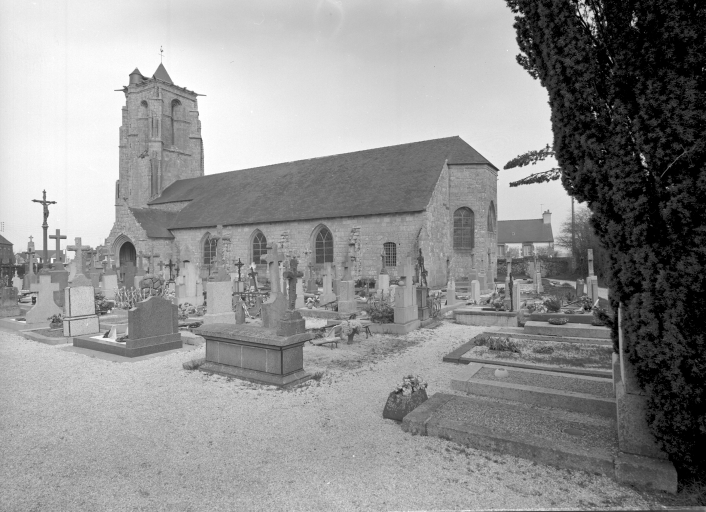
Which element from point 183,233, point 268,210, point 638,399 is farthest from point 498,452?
point 183,233

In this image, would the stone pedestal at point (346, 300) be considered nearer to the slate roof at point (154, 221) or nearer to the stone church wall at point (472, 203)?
the stone church wall at point (472, 203)

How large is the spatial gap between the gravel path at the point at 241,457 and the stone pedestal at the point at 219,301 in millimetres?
3341

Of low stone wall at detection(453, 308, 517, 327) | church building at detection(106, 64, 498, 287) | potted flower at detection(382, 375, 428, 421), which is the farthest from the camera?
church building at detection(106, 64, 498, 287)

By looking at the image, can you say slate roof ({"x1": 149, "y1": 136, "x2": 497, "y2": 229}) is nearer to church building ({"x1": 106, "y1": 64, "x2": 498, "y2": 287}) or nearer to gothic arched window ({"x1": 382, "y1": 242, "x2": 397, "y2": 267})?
church building ({"x1": 106, "y1": 64, "x2": 498, "y2": 287})

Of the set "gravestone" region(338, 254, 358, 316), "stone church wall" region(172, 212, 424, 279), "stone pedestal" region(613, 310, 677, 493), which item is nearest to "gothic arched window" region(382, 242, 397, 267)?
"stone church wall" region(172, 212, 424, 279)

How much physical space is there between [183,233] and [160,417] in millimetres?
24917

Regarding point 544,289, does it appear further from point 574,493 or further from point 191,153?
point 191,153

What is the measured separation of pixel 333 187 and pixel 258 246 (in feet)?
19.6

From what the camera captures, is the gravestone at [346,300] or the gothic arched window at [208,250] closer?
the gravestone at [346,300]

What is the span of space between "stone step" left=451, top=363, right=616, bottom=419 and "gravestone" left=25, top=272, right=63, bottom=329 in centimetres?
1069

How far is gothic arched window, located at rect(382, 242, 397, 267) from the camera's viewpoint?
2038cm

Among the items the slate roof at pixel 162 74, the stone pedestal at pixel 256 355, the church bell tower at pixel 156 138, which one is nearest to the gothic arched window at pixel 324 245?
the stone pedestal at pixel 256 355

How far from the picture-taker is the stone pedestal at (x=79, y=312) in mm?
8641

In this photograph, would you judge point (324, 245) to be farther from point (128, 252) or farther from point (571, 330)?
point (571, 330)
